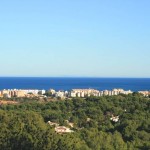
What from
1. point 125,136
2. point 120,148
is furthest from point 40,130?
point 125,136

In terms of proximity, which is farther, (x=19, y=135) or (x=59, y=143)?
(x=19, y=135)

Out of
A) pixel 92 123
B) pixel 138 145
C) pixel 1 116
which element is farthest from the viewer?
pixel 92 123

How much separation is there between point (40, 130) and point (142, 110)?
1361 cm

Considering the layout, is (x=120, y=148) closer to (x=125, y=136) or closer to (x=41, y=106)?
(x=125, y=136)

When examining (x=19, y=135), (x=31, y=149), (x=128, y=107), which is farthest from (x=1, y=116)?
(x=128, y=107)

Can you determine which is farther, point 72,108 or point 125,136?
point 72,108

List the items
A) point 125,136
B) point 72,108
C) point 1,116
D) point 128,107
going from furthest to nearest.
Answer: point 72,108 → point 128,107 → point 125,136 → point 1,116

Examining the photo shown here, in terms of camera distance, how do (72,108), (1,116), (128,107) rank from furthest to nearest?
(72,108), (128,107), (1,116)

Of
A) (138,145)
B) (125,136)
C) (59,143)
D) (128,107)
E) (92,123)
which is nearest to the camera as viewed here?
(59,143)

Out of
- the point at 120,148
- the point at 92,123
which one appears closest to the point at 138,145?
the point at 120,148

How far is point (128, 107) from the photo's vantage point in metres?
31.5

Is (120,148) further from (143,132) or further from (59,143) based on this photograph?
(143,132)

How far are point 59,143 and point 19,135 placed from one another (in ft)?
7.23

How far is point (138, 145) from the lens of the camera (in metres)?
17.0
